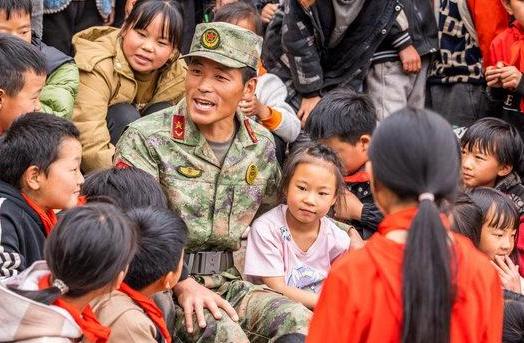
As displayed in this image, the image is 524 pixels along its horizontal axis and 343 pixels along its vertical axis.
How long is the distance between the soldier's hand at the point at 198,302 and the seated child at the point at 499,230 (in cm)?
130

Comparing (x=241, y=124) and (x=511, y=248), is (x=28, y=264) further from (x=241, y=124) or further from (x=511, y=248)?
(x=511, y=248)

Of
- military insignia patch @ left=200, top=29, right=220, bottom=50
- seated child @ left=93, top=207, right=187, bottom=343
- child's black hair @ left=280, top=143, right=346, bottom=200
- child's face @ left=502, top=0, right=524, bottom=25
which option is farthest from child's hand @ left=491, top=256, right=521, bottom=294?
seated child @ left=93, top=207, right=187, bottom=343

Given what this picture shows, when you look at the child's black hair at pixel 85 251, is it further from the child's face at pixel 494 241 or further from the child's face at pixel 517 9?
the child's face at pixel 517 9

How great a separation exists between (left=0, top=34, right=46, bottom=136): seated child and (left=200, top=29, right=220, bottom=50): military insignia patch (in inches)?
25.3

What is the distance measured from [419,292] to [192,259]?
1653mm

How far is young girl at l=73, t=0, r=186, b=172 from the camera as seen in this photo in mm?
4605

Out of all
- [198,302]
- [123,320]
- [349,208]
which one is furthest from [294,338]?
[349,208]

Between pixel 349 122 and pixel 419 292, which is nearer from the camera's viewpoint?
pixel 419 292

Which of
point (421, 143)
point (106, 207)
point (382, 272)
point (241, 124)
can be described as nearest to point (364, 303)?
point (382, 272)

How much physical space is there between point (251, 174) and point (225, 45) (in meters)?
0.52

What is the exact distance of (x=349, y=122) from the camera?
4.62 metres

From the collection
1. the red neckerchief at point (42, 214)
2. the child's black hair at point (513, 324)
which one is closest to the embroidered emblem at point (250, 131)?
the red neckerchief at point (42, 214)

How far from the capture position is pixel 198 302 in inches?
145

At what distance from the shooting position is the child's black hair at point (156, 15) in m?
4.83
